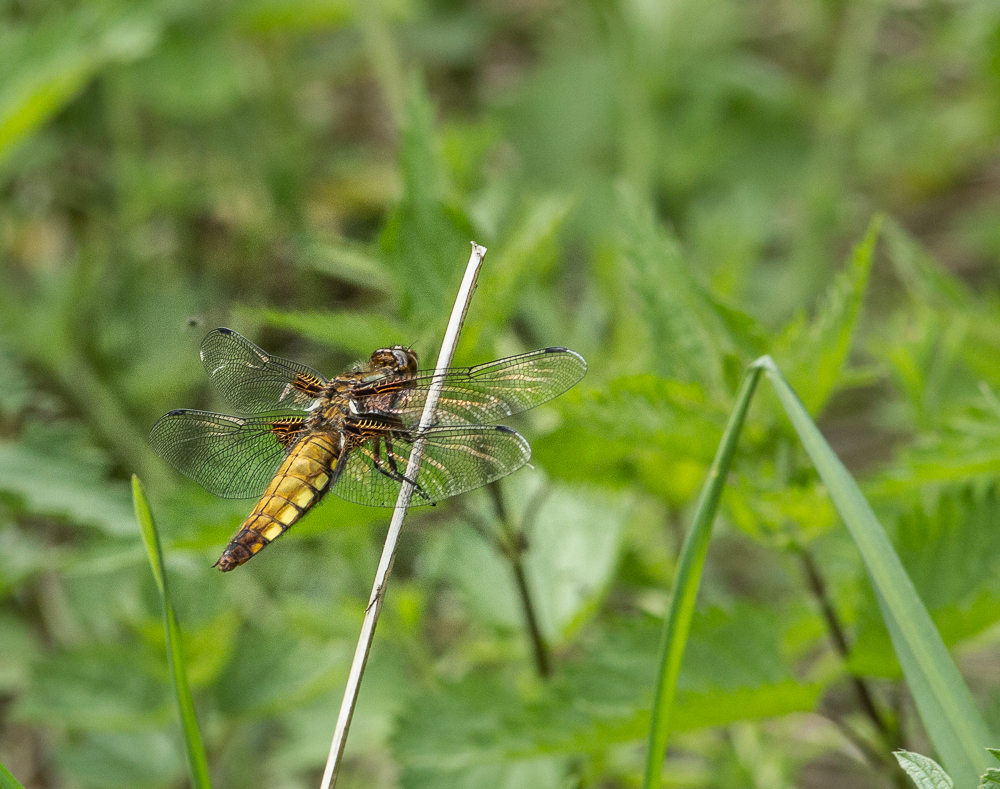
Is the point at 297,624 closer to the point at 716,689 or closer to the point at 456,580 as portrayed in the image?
the point at 456,580

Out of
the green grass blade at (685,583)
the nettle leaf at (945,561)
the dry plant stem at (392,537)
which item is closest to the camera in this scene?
the green grass blade at (685,583)

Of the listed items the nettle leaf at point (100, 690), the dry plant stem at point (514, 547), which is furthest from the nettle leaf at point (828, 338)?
the nettle leaf at point (100, 690)

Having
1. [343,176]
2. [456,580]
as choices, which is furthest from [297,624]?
[343,176]

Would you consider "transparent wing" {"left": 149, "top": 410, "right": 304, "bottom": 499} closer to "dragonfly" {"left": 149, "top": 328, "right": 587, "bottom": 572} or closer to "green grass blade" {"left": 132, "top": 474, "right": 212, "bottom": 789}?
"dragonfly" {"left": 149, "top": 328, "right": 587, "bottom": 572}

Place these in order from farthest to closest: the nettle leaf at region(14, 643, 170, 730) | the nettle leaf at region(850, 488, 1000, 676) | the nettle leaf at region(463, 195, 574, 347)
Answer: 1. the nettle leaf at region(14, 643, 170, 730)
2. the nettle leaf at region(463, 195, 574, 347)
3. the nettle leaf at region(850, 488, 1000, 676)

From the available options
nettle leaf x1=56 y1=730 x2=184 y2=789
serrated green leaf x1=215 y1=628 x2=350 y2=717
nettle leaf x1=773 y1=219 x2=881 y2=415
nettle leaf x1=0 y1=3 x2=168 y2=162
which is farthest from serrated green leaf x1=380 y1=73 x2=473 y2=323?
nettle leaf x1=56 y1=730 x2=184 y2=789

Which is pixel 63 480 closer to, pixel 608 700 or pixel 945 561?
pixel 608 700

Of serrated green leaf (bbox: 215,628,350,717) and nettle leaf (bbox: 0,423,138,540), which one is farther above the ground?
nettle leaf (bbox: 0,423,138,540)

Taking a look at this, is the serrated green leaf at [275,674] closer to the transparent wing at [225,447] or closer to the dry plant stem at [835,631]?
the transparent wing at [225,447]
